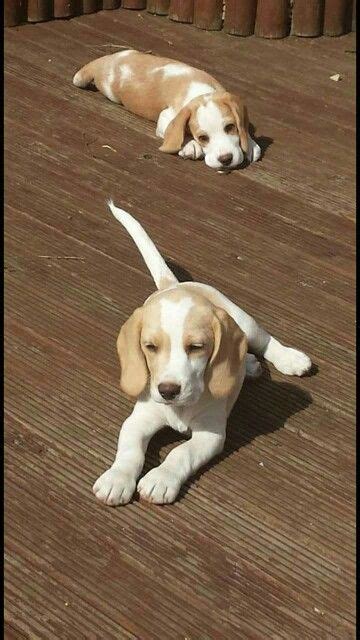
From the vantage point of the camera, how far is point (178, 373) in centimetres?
324

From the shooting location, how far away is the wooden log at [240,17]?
7137 mm

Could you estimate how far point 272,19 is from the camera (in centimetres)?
717

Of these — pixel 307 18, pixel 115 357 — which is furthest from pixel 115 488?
pixel 307 18

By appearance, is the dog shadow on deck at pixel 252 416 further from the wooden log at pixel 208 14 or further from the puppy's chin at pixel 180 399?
the wooden log at pixel 208 14

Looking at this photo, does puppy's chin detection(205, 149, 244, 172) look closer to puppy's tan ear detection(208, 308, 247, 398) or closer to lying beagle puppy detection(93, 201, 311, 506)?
lying beagle puppy detection(93, 201, 311, 506)

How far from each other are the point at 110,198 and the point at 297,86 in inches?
76.1

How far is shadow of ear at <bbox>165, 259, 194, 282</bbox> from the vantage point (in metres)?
4.56

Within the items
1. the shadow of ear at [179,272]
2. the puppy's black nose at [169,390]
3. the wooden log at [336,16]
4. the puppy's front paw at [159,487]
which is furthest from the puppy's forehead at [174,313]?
the wooden log at [336,16]

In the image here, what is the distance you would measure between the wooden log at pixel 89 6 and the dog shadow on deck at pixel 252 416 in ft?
13.2

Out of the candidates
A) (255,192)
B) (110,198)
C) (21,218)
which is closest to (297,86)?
(255,192)

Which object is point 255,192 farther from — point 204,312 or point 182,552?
point 182,552

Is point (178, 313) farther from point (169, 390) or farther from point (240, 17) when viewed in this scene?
point (240, 17)

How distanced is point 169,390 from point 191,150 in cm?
256

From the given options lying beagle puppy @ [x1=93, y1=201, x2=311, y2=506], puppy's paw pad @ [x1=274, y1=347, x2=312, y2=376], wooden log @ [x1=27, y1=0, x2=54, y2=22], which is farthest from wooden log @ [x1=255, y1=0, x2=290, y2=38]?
lying beagle puppy @ [x1=93, y1=201, x2=311, y2=506]
